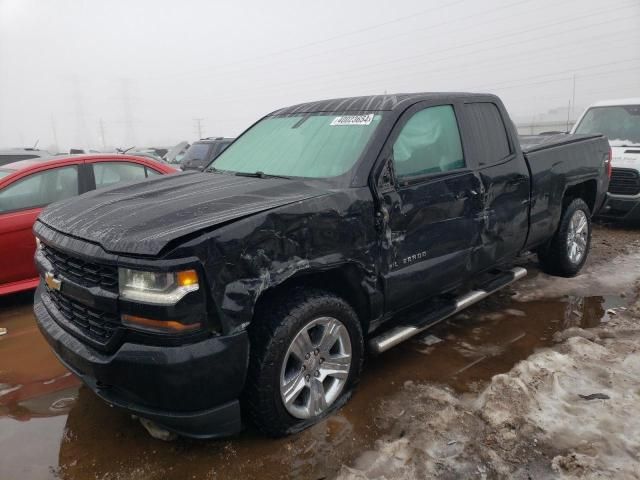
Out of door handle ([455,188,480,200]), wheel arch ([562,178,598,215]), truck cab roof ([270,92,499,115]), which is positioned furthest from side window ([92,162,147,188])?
wheel arch ([562,178,598,215])

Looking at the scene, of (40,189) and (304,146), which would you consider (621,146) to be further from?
A: (40,189)

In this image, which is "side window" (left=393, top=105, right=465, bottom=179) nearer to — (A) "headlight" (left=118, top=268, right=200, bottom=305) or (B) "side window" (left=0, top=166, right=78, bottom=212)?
(A) "headlight" (left=118, top=268, right=200, bottom=305)

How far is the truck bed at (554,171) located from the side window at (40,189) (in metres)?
4.71

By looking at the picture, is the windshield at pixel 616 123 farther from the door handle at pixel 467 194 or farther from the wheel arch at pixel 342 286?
the wheel arch at pixel 342 286

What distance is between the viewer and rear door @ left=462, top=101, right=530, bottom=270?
3.77 m

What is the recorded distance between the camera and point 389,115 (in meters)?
3.20

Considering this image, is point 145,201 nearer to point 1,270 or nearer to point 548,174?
point 1,270

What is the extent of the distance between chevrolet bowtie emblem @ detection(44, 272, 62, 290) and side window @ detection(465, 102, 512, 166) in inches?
120

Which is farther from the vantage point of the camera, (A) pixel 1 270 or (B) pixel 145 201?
(A) pixel 1 270

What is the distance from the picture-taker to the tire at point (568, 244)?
5.00m

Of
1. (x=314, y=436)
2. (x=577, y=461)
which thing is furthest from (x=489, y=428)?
(x=314, y=436)

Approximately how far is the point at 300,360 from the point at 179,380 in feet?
2.36

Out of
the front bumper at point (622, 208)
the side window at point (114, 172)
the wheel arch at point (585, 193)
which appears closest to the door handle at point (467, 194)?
the wheel arch at point (585, 193)

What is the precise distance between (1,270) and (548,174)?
209 inches
